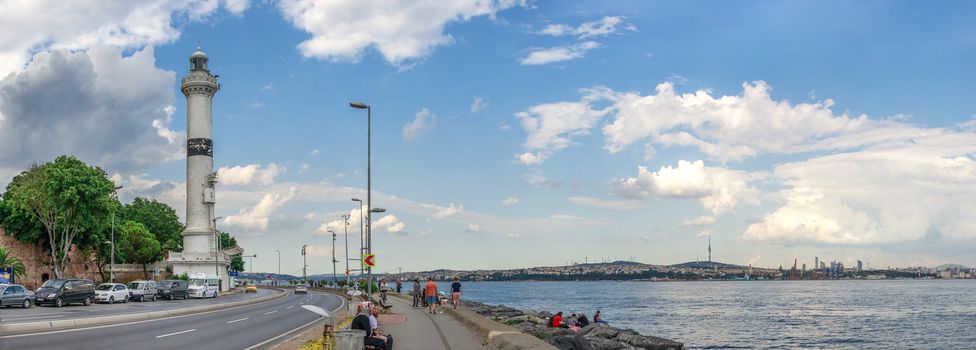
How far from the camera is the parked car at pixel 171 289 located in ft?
216

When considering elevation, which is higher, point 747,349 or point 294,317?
point 294,317

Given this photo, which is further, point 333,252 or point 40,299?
point 333,252

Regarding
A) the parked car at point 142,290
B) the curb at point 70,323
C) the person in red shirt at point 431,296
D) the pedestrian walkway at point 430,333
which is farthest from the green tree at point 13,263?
the pedestrian walkway at point 430,333

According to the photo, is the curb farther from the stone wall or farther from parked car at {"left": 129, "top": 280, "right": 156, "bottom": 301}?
the stone wall

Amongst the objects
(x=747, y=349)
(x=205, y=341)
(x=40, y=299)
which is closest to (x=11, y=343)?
(x=205, y=341)

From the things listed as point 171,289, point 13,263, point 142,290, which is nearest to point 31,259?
point 13,263

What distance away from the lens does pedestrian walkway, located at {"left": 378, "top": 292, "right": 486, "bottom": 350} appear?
23.2 metres

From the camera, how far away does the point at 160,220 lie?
436ft

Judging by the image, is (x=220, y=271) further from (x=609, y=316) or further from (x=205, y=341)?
(x=205, y=341)

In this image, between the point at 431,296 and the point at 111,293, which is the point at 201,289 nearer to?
the point at 111,293

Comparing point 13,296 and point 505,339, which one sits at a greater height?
point 505,339

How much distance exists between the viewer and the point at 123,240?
9838cm

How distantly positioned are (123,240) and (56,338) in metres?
81.2

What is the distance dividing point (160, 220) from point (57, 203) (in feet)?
202
